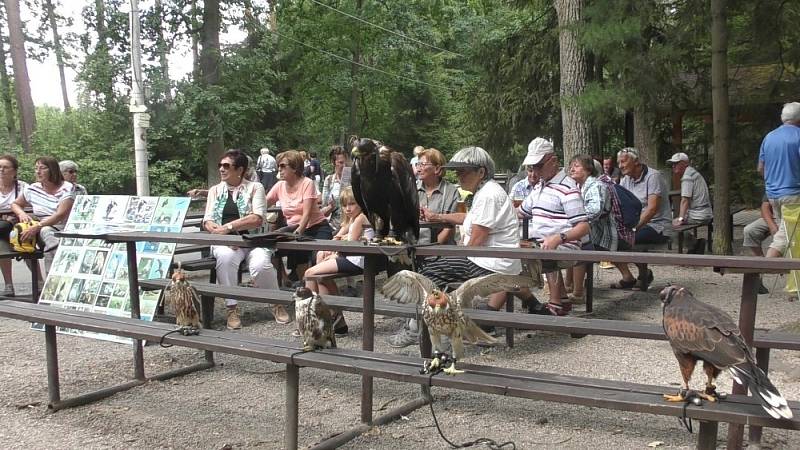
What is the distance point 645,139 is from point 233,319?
1010 centimetres

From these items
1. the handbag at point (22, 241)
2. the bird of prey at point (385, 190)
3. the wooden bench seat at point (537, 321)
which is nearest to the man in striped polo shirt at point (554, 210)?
the wooden bench seat at point (537, 321)

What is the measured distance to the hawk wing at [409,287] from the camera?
3352 millimetres

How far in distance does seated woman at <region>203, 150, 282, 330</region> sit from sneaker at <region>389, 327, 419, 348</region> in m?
1.39

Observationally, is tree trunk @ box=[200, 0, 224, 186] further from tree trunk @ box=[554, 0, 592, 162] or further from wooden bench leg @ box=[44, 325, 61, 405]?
wooden bench leg @ box=[44, 325, 61, 405]

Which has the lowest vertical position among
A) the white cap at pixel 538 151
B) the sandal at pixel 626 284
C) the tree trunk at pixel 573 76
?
the sandal at pixel 626 284

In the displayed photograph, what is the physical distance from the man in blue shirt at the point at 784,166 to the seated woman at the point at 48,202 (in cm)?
758

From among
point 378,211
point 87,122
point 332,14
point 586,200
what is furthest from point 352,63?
point 378,211

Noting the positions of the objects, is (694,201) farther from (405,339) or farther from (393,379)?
(393,379)

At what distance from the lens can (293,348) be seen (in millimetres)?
3592

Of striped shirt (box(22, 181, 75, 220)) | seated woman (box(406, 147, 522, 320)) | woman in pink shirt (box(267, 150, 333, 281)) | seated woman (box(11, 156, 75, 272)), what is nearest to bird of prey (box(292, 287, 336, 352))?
seated woman (box(406, 147, 522, 320))

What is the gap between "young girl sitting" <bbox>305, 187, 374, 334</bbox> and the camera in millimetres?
5801

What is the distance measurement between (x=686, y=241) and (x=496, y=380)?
308 inches

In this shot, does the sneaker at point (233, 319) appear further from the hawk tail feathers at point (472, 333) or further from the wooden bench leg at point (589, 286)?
the hawk tail feathers at point (472, 333)

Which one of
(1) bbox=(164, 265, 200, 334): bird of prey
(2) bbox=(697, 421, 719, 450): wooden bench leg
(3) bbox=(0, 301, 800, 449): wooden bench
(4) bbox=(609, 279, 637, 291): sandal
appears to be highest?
(1) bbox=(164, 265, 200, 334): bird of prey
